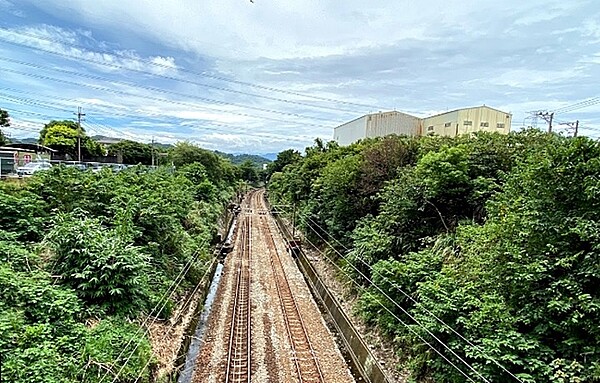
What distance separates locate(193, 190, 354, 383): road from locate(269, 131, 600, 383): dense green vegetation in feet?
6.66

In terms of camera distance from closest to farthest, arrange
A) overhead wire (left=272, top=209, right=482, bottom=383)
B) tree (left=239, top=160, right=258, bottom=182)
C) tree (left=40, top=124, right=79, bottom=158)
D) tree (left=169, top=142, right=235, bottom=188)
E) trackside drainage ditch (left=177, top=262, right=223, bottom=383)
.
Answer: overhead wire (left=272, top=209, right=482, bottom=383)
trackside drainage ditch (left=177, top=262, right=223, bottom=383)
tree (left=169, top=142, right=235, bottom=188)
tree (left=40, top=124, right=79, bottom=158)
tree (left=239, top=160, right=258, bottom=182)

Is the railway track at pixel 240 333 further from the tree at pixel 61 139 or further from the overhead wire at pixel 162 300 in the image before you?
the tree at pixel 61 139

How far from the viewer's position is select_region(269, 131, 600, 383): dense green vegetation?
5.71m

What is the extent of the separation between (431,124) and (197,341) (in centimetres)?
2859

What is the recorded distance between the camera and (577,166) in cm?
609

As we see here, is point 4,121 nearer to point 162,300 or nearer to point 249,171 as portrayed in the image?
point 162,300

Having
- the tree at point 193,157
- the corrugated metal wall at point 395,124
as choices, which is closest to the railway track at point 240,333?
the tree at point 193,157

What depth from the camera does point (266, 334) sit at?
12.1 meters

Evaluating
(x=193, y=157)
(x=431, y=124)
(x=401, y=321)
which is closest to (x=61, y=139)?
(x=193, y=157)

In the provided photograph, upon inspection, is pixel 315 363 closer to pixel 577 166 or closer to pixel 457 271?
pixel 457 271

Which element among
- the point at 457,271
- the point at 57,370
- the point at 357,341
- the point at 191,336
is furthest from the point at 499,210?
the point at 191,336

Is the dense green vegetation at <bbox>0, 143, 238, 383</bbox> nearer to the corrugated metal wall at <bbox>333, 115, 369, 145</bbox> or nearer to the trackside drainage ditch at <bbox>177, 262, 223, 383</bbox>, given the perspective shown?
the trackside drainage ditch at <bbox>177, 262, 223, 383</bbox>

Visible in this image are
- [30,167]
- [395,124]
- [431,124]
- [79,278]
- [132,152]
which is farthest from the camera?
[132,152]

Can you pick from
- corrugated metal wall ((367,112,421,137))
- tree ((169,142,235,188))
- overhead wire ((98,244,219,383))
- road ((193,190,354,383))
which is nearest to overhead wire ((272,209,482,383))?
road ((193,190,354,383))
